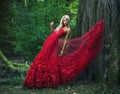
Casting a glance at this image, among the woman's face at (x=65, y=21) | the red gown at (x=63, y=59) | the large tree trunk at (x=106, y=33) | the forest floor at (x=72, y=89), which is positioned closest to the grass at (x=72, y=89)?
the forest floor at (x=72, y=89)

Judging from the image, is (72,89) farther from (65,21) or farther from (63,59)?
(65,21)

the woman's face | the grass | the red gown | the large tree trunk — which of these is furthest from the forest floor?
the woman's face

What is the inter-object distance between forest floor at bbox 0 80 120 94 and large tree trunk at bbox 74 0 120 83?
0.31m

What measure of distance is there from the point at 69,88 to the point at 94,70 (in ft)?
3.21

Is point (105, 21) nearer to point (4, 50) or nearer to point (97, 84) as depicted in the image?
point (97, 84)

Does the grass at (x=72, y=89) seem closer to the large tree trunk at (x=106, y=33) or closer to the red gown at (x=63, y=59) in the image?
the red gown at (x=63, y=59)

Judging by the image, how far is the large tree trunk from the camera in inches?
349

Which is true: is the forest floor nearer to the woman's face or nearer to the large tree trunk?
the large tree trunk

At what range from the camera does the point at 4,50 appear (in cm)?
2019

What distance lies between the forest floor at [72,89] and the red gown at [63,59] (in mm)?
195

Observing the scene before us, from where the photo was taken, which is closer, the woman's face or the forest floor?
the forest floor

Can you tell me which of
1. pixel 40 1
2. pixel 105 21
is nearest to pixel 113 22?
pixel 105 21

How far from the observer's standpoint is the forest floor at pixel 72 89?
836 centimetres

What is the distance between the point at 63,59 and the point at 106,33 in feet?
4.38
